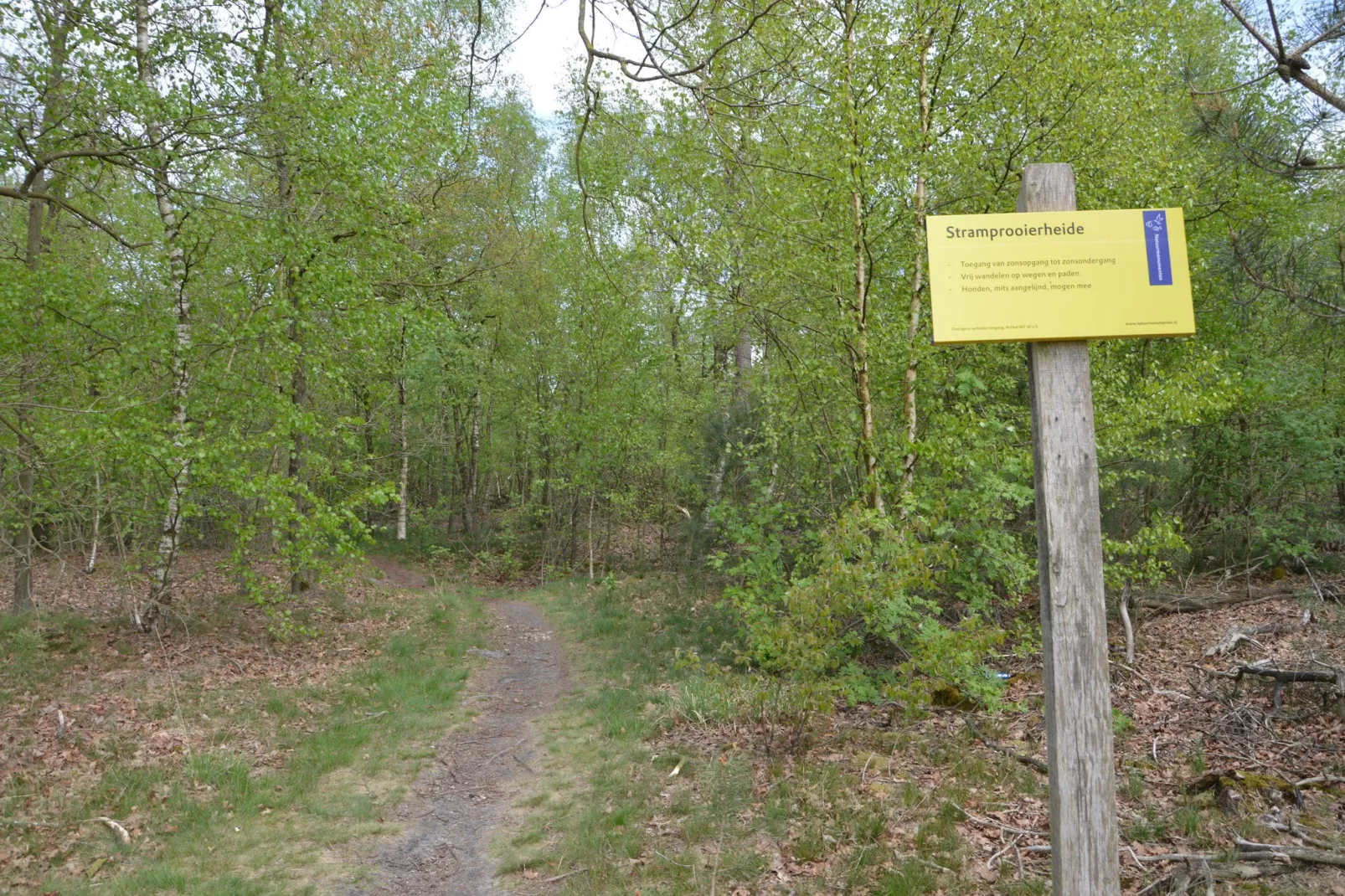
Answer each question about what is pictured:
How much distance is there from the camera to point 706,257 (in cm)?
816

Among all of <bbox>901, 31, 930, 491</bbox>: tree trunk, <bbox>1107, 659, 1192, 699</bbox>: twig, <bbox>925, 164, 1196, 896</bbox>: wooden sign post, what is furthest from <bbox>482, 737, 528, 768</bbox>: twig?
<bbox>1107, 659, 1192, 699</bbox>: twig

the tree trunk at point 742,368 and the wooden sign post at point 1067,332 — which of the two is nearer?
the wooden sign post at point 1067,332

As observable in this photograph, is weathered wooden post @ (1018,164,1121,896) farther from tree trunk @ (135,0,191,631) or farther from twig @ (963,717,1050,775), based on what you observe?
tree trunk @ (135,0,191,631)

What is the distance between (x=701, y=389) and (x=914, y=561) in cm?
1220

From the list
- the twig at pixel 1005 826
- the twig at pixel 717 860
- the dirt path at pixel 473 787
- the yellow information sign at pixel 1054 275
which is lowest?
the dirt path at pixel 473 787

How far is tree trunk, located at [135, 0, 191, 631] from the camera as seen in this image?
26.1 ft

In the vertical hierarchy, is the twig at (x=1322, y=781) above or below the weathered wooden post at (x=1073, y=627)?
below

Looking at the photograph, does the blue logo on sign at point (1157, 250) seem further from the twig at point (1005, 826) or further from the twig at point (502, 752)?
the twig at point (502, 752)

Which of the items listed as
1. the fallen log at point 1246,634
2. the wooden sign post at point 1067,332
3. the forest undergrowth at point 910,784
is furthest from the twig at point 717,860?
the fallen log at point 1246,634

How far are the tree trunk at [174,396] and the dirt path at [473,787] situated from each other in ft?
12.5

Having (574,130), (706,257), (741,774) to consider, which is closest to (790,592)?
(741,774)

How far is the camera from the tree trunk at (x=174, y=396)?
7961 mm

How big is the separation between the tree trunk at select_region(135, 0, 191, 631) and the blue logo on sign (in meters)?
8.58

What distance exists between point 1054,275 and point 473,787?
593 centimetres
